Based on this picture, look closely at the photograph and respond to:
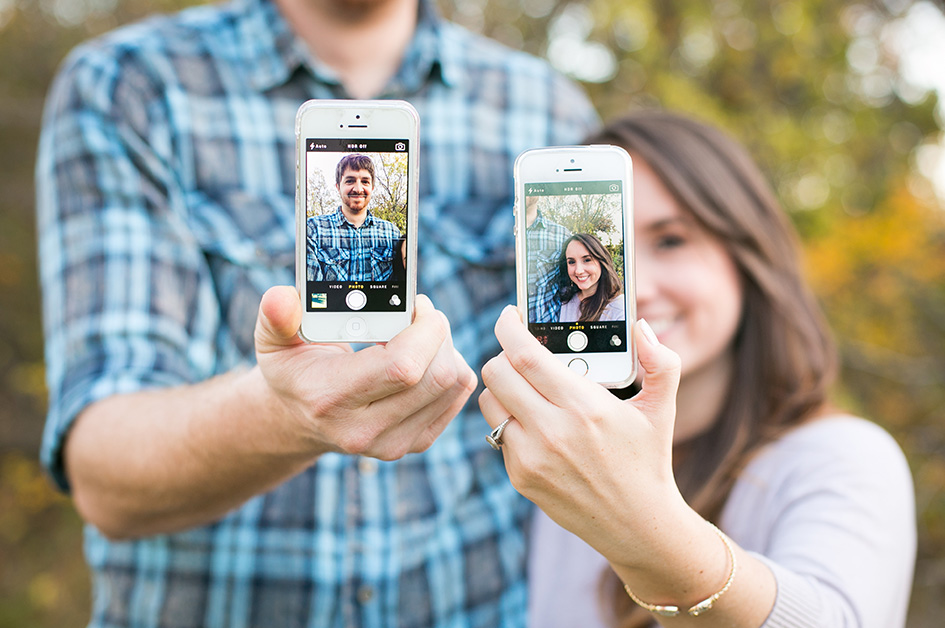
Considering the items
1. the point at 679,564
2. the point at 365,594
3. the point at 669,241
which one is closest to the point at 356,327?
the point at 679,564

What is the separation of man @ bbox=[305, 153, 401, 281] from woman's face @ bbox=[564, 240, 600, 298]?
0.34 m

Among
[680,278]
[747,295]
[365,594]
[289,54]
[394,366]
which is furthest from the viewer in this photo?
[747,295]

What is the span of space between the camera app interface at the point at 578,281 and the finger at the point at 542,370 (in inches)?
6.7

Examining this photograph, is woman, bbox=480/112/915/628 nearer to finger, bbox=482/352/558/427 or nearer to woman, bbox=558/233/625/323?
finger, bbox=482/352/558/427

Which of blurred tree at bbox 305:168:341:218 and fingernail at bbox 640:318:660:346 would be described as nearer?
fingernail at bbox 640:318:660:346

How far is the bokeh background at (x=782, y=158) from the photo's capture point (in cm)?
414

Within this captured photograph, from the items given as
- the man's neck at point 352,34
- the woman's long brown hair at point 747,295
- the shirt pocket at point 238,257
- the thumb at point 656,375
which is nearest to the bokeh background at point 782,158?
the woman's long brown hair at point 747,295

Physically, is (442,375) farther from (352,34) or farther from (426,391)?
(352,34)

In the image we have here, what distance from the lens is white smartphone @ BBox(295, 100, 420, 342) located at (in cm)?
130

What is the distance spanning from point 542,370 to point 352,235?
0.46 m

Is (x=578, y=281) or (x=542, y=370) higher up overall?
(x=578, y=281)

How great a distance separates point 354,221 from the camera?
130 cm


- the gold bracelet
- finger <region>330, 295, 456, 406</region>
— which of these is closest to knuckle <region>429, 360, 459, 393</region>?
finger <region>330, 295, 456, 406</region>

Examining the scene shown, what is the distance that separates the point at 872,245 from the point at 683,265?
9.52 ft
